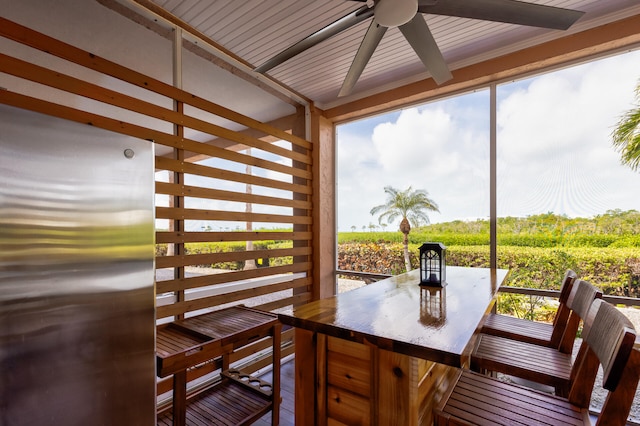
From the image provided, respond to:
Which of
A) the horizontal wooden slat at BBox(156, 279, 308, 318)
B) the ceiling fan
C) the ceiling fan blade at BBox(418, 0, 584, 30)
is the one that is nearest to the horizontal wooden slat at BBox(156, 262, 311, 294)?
the horizontal wooden slat at BBox(156, 279, 308, 318)

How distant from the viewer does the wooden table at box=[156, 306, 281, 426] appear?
154 centimetres

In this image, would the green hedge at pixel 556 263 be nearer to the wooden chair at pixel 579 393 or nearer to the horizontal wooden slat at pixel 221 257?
the horizontal wooden slat at pixel 221 257

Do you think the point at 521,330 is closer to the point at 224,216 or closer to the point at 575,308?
the point at 575,308

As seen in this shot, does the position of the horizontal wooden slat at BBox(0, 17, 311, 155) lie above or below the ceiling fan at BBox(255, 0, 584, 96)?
below

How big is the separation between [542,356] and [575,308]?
313 millimetres

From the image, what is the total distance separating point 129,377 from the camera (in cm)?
119

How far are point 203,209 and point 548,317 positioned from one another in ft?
10.2

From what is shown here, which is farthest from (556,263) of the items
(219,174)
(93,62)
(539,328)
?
(93,62)

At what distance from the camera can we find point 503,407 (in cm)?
120

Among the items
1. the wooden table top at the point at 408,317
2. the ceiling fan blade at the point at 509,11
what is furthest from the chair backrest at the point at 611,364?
the ceiling fan blade at the point at 509,11

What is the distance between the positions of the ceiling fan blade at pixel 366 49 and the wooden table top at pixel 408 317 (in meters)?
1.52

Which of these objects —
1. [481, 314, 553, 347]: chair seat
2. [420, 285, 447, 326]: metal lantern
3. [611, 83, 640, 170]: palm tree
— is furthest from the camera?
[611, 83, 640, 170]: palm tree

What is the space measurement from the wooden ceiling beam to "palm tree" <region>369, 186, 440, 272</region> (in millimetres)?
998

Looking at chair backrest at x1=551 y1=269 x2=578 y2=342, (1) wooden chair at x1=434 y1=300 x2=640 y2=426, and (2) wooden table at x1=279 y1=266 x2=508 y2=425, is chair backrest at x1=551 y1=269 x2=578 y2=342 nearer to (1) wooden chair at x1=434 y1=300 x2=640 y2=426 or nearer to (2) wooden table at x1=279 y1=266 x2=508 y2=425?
(1) wooden chair at x1=434 y1=300 x2=640 y2=426
